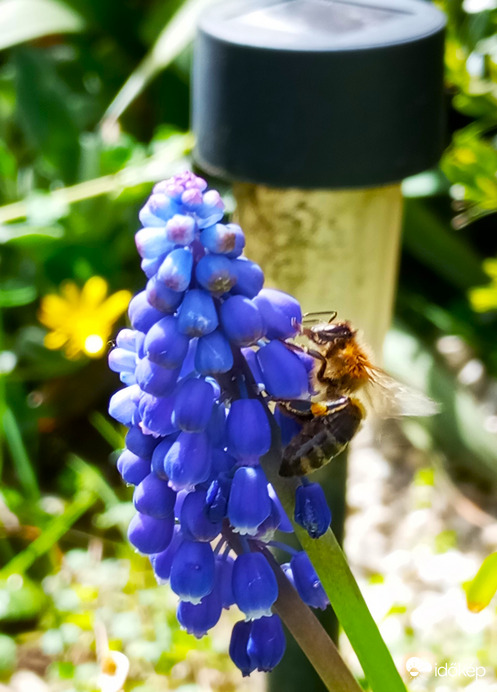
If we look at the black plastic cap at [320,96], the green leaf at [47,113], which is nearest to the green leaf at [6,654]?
the black plastic cap at [320,96]

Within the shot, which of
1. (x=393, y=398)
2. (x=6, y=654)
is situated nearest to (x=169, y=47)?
(x=6, y=654)

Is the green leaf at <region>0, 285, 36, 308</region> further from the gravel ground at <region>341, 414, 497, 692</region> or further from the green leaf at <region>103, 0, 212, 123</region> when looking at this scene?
the gravel ground at <region>341, 414, 497, 692</region>

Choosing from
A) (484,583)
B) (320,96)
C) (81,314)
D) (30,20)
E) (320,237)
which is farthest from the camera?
(30,20)

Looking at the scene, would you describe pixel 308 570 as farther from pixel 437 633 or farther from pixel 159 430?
pixel 437 633

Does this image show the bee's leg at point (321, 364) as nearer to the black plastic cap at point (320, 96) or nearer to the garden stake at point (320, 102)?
the garden stake at point (320, 102)

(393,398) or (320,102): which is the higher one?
(320,102)

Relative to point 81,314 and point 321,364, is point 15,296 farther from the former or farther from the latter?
point 321,364
